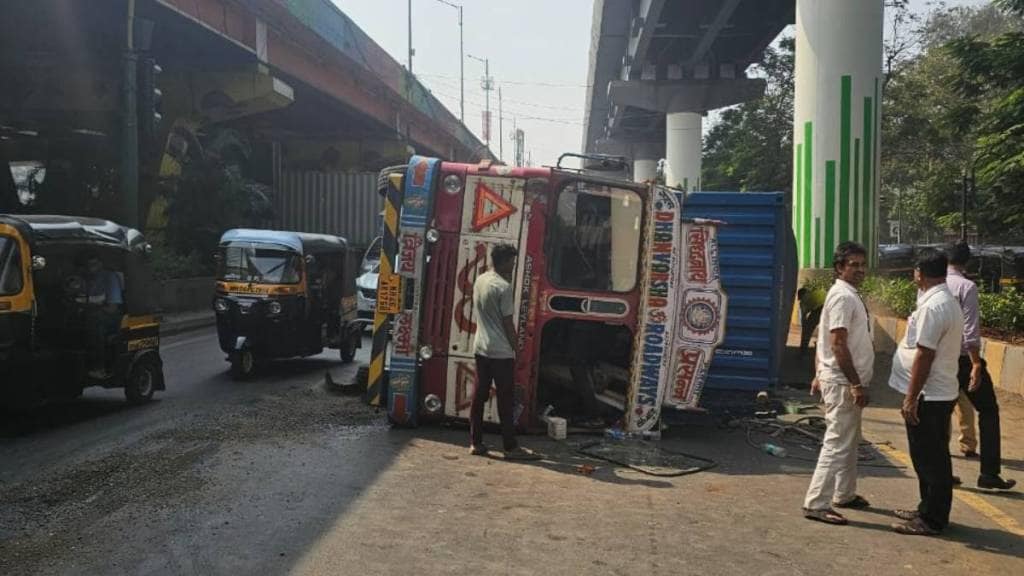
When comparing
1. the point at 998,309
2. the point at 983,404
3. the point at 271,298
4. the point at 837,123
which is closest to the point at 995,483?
the point at 983,404

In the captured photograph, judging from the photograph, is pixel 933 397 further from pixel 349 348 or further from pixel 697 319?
pixel 349 348

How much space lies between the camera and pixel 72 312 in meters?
8.95

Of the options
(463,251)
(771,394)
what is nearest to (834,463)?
(463,251)

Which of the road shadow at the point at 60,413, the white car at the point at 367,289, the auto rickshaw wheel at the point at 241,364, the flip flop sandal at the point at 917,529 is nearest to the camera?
the flip flop sandal at the point at 917,529

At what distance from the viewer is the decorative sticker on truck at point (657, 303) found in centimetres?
752

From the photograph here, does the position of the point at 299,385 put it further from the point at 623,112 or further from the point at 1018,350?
the point at 623,112

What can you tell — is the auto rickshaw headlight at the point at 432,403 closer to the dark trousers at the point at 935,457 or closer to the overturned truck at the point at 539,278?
the overturned truck at the point at 539,278

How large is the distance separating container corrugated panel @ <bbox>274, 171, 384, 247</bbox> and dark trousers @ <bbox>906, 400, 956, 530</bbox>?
2548 centimetres

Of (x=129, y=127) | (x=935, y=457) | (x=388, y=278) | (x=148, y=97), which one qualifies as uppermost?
(x=148, y=97)

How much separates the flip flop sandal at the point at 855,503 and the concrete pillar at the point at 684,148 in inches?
1314

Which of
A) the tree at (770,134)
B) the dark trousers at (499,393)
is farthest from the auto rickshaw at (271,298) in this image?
the tree at (770,134)

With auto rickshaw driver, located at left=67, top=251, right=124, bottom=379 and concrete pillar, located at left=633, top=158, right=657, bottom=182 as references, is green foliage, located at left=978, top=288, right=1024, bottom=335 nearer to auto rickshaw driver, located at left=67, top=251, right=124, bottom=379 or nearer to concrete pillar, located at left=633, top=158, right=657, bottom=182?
auto rickshaw driver, located at left=67, top=251, right=124, bottom=379

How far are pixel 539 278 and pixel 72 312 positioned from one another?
4.97 metres

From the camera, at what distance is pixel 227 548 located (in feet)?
15.8
